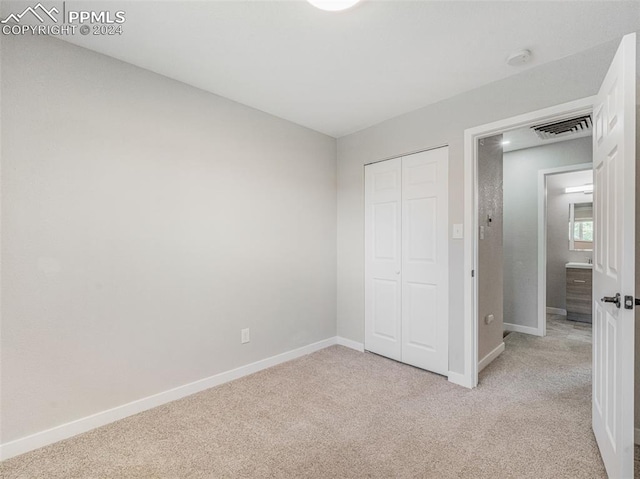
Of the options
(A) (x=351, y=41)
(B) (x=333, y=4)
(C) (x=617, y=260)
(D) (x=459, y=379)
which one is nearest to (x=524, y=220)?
(D) (x=459, y=379)

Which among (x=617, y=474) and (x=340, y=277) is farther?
(x=340, y=277)

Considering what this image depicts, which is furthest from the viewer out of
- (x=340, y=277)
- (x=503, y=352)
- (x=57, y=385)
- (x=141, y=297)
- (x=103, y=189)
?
(x=340, y=277)

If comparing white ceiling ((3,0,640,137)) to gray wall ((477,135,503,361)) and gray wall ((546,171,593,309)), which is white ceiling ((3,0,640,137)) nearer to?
gray wall ((477,135,503,361))

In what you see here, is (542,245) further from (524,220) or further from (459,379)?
(459,379)

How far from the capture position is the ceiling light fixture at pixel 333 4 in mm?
1596

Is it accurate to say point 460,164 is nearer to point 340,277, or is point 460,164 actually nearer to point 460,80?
point 460,80

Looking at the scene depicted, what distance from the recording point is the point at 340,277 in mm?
3770

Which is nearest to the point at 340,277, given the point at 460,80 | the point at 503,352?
the point at 503,352

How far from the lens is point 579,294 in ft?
15.0

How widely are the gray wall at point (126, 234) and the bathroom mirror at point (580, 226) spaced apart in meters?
4.70

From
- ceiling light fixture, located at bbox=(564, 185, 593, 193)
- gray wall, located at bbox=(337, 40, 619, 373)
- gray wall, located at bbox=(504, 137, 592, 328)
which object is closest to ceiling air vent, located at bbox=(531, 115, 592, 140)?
gray wall, located at bbox=(504, 137, 592, 328)

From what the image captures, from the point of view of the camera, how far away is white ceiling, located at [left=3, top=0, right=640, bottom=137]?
1.70m

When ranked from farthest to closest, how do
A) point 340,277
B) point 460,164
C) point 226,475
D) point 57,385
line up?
point 340,277
point 460,164
point 57,385
point 226,475

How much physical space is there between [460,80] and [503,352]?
2.82 meters
